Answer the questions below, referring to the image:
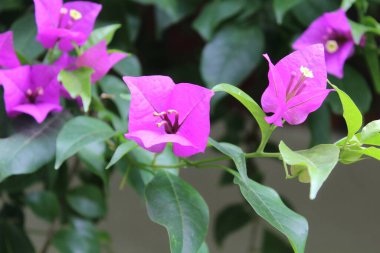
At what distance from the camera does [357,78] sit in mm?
771

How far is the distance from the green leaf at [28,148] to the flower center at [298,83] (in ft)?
0.85

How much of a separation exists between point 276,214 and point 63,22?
32 cm

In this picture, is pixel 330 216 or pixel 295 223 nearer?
pixel 295 223

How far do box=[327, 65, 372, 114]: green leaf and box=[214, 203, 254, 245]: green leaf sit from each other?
42 cm

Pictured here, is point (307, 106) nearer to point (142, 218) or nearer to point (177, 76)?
point (177, 76)

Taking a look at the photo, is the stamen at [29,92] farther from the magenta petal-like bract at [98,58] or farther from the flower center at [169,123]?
the flower center at [169,123]

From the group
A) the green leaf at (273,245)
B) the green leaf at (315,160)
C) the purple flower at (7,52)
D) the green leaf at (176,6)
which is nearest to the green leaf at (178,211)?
the green leaf at (315,160)

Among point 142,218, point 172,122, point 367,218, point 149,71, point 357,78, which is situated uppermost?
point 172,122

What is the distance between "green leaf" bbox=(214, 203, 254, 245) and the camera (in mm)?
1107

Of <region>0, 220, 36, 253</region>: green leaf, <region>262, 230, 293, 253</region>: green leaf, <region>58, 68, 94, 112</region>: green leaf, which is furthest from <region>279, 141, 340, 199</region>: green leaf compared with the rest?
<region>262, 230, 293, 253</region>: green leaf

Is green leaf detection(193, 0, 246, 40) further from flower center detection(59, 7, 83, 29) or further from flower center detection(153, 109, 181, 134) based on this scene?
flower center detection(153, 109, 181, 134)

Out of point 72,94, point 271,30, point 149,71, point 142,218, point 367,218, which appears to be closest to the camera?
point 72,94

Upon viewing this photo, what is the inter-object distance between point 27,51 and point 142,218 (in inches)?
31.8

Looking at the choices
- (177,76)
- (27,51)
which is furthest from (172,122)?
(177,76)
